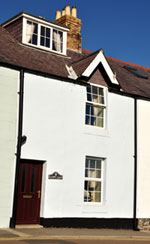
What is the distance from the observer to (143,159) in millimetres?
17125

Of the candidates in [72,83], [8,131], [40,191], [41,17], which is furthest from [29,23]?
[40,191]

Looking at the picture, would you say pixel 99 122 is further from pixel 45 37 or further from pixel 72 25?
pixel 72 25

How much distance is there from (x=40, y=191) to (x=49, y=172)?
0.75 m

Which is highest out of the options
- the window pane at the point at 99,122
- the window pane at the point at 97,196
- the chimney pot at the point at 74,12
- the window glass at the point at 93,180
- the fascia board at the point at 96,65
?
the chimney pot at the point at 74,12

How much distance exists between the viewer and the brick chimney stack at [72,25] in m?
20.8

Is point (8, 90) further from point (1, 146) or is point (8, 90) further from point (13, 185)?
point (13, 185)

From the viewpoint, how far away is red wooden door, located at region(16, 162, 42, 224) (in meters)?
13.6

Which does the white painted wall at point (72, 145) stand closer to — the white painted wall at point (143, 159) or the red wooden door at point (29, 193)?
the red wooden door at point (29, 193)

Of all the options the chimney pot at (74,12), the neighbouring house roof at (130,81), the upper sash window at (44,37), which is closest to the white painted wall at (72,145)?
the neighbouring house roof at (130,81)

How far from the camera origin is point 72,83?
50.6ft

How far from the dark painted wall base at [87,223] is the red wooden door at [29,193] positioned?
443 millimetres

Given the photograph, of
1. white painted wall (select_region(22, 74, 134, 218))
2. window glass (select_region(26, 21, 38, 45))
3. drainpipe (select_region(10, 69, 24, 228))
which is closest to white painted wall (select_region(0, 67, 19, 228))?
drainpipe (select_region(10, 69, 24, 228))

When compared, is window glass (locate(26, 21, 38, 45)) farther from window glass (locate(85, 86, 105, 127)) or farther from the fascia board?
window glass (locate(85, 86, 105, 127))

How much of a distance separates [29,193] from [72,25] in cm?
1080
